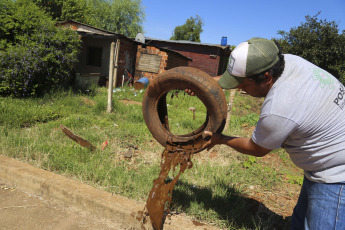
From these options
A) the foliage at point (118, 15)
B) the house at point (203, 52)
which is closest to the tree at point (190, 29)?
the foliage at point (118, 15)

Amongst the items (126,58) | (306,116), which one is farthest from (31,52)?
(306,116)

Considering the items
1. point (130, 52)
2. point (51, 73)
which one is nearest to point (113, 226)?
point (51, 73)

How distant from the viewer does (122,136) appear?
16.4 feet

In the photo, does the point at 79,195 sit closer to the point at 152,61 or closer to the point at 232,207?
the point at 232,207

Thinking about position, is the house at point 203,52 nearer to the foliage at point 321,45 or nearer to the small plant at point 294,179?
the foliage at point 321,45

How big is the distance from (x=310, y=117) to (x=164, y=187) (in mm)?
1681

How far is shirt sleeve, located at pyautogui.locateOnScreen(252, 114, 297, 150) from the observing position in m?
1.66

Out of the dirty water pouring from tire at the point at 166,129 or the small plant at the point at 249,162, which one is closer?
the dirty water pouring from tire at the point at 166,129

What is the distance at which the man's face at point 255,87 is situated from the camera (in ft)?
6.02

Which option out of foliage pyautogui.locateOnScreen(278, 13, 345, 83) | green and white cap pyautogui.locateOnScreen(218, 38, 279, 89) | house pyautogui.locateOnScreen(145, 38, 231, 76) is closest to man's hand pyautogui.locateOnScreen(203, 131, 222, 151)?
green and white cap pyautogui.locateOnScreen(218, 38, 279, 89)

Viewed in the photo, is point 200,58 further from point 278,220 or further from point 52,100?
point 278,220

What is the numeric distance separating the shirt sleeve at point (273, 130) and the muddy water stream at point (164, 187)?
989 millimetres

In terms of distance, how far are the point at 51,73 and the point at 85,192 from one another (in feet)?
21.1

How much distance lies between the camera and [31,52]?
7.61m
